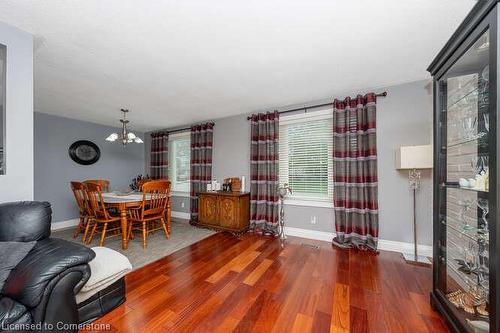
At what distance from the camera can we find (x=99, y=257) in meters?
1.68

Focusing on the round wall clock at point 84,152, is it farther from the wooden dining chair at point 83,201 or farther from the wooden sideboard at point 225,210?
the wooden sideboard at point 225,210

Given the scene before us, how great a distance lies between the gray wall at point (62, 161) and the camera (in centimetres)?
385

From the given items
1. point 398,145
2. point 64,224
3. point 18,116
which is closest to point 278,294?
point 398,145

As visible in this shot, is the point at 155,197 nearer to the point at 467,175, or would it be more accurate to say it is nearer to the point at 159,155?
the point at 159,155

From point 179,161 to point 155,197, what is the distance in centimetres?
206

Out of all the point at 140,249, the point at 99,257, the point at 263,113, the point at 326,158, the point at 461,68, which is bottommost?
the point at 140,249

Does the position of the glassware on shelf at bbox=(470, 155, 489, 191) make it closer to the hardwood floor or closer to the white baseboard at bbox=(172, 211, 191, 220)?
the hardwood floor

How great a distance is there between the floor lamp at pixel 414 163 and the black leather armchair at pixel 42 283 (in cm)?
305

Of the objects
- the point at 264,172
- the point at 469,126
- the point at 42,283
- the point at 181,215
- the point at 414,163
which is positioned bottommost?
the point at 181,215

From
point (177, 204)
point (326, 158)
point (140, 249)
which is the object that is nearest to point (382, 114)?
point (326, 158)

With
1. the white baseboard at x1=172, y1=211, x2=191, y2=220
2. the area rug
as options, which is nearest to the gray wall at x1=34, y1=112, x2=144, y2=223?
the area rug

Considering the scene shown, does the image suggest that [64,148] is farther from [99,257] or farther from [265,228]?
[265,228]

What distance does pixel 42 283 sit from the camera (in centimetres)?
107

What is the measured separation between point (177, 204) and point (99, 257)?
10.9ft
